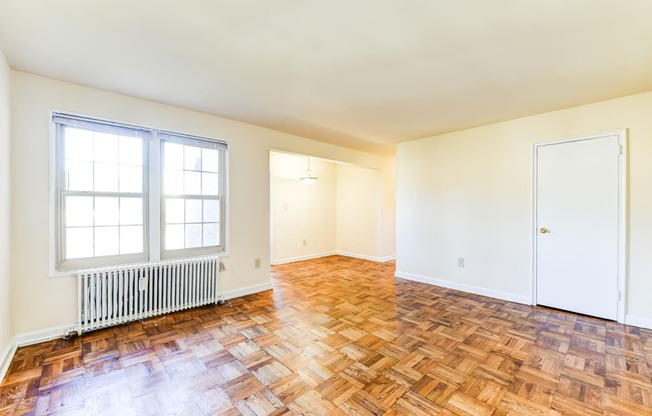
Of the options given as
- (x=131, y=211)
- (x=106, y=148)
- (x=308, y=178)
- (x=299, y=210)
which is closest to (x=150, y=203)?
(x=131, y=211)

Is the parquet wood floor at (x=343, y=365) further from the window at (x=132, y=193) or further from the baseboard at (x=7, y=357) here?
the window at (x=132, y=193)

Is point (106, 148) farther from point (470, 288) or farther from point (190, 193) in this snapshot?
point (470, 288)

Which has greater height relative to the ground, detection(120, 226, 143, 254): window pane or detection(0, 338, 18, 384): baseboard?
detection(120, 226, 143, 254): window pane

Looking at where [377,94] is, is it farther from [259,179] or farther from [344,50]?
[259,179]

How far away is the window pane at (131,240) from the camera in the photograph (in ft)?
9.70

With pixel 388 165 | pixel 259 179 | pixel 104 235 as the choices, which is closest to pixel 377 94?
pixel 259 179

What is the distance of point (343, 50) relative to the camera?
6.57 feet

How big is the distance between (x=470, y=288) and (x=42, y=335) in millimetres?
4880

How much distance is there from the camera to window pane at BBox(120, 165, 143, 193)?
294 centimetres

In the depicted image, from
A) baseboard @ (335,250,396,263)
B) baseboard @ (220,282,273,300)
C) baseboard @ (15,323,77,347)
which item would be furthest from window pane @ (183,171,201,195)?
baseboard @ (335,250,396,263)

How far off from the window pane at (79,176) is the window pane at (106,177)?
0.17 ft

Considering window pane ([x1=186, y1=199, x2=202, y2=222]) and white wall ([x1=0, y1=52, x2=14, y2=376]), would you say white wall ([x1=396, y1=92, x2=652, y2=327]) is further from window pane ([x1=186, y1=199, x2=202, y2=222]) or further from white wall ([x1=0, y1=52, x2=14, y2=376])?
white wall ([x1=0, y1=52, x2=14, y2=376])

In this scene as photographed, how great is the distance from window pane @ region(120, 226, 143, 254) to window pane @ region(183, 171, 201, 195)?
669 mm

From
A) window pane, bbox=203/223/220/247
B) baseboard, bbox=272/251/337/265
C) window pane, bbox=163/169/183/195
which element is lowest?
baseboard, bbox=272/251/337/265
